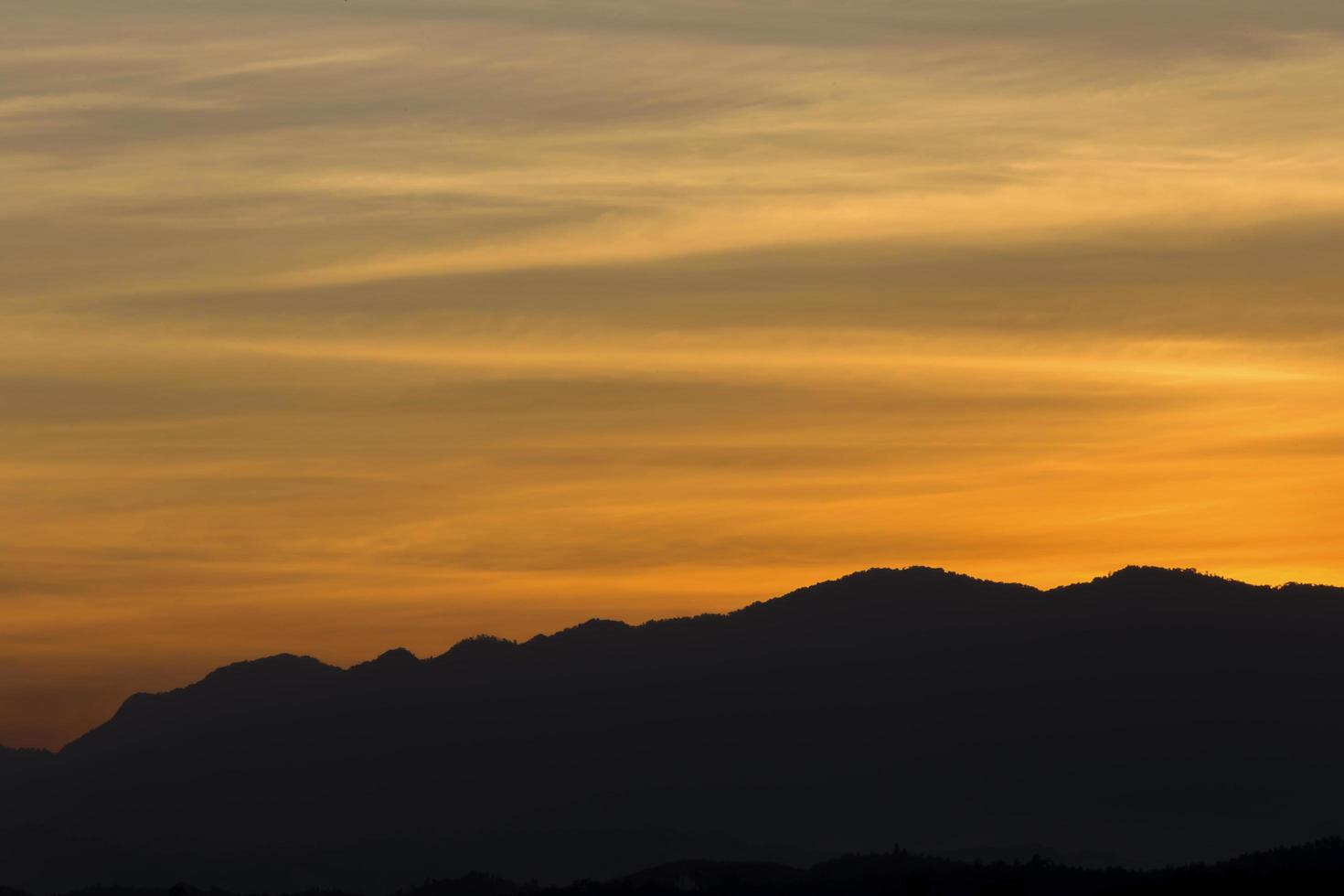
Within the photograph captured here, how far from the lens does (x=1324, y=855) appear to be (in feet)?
375

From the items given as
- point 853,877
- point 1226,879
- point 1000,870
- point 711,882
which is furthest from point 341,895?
point 1226,879

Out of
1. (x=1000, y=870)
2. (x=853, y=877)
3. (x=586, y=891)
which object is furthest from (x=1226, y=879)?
(x=586, y=891)

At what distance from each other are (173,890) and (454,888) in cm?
1822

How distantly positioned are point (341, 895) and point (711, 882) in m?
30.8

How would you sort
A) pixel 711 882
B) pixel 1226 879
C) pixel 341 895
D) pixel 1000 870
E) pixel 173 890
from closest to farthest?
1. pixel 1226 879
2. pixel 1000 870
3. pixel 711 882
4. pixel 173 890
5. pixel 341 895

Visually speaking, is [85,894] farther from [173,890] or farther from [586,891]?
[586,891]

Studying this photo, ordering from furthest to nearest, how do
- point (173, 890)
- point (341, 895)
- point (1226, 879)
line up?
point (341, 895) < point (173, 890) < point (1226, 879)

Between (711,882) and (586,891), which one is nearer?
(586,891)

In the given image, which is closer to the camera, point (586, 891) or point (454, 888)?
point (586, 891)

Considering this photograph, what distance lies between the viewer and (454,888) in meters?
153

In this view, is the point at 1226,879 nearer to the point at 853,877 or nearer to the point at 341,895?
the point at 853,877

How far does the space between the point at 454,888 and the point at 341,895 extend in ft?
26.2

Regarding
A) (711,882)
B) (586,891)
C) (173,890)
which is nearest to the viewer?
(586,891)

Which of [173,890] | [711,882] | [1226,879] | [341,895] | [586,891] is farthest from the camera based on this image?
[341,895]
